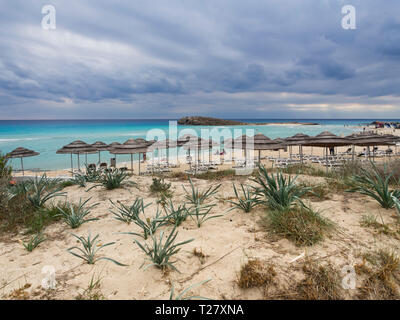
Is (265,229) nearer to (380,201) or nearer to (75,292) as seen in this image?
(380,201)

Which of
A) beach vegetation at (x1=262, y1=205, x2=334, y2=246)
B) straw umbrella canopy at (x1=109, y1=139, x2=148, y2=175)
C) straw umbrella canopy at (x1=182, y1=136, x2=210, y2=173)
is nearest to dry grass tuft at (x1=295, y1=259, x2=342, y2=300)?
beach vegetation at (x1=262, y1=205, x2=334, y2=246)

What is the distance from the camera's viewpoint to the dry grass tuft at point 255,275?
212 centimetres

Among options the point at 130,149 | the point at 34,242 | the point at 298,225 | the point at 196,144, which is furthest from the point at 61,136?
the point at 298,225

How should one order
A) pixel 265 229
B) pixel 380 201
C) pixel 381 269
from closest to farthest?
1. pixel 381 269
2. pixel 265 229
3. pixel 380 201

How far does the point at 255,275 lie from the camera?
2.15 metres

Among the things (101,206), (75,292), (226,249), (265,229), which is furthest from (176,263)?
(101,206)

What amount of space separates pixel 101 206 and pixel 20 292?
2549 mm

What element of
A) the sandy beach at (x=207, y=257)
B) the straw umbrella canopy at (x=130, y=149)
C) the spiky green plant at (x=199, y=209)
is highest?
the straw umbrella canopy at (x=130, y=149)

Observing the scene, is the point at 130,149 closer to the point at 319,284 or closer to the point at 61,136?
the point at 319,284

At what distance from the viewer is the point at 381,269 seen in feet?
7.11

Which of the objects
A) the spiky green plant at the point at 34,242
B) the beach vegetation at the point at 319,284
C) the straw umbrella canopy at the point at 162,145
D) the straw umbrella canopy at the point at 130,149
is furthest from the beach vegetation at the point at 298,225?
the straw umbrella canopy at the point at 162,145

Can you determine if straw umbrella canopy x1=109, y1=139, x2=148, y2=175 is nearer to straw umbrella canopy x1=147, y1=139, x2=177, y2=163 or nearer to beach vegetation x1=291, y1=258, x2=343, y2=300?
straw umbrella canopy x1=147, y1=139, x2=177, y2=163

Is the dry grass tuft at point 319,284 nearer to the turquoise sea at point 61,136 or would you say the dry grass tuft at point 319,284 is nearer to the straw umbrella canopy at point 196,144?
the straw umbrella canopy at point 196,144
